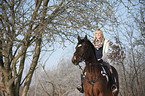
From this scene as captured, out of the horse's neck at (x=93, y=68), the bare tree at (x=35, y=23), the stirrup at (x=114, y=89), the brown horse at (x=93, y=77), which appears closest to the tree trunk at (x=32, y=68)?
the bare tree at (x=35, y=23)

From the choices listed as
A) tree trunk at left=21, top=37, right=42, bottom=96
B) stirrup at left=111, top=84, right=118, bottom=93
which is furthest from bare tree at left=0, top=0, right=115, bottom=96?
stirrup at left=111, top=84, right=118, bottom=93

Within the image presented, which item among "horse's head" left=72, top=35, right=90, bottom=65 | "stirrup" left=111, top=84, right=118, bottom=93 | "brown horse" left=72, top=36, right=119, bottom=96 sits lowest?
"stirrup" left=111, top=84, right=118, bottom=93

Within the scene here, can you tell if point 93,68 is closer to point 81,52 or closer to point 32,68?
point 81,52

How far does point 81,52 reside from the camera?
3.50 metres

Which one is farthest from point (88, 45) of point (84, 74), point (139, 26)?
point (139, 26)

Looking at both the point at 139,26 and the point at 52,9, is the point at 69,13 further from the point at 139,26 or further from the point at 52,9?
the point at 139,26

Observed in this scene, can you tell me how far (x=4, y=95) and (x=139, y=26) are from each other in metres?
10.1

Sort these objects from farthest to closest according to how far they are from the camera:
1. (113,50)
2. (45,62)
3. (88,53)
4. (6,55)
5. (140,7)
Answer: (140,7), (113,50), (45,62), (6,55), (88,53)

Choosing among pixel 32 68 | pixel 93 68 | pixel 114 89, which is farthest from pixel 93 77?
pixel 32 68

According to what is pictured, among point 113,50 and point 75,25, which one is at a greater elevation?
point 75,25

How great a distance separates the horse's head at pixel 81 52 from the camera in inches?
132

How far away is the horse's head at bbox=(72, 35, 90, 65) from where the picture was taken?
3.36 m

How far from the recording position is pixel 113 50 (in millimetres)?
10484

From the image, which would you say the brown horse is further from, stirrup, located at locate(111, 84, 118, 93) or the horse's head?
stirrup, located at locate(111, 84, 118, 93)
